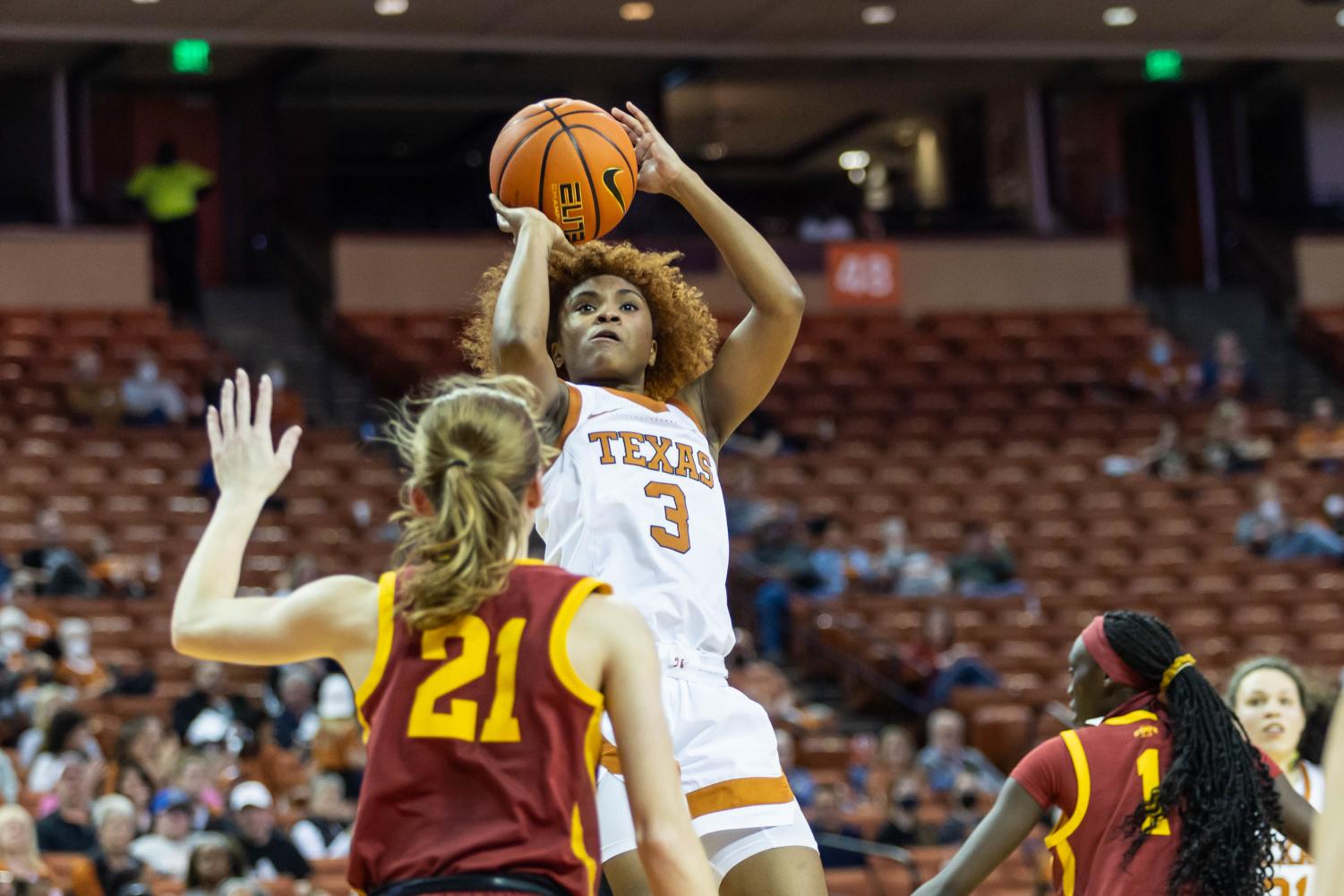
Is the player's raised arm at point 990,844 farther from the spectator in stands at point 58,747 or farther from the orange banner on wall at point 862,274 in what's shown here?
the orange banner on wall at point 862,274

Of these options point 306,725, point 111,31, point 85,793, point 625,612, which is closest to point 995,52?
point 111,31

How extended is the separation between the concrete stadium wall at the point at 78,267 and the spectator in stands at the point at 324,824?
8.81 m

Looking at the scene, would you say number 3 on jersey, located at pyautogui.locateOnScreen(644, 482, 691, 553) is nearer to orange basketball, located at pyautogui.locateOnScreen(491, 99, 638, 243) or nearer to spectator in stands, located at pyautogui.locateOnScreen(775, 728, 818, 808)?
orange basketball, located at pyautogui.locateOnScreen(491, 99, 638, 243)

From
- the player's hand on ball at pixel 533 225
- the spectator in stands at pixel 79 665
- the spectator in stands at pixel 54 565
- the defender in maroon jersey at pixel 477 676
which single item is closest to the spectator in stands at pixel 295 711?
the spectator in stands at pixel 79 665

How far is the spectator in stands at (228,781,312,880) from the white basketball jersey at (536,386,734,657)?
4506 millimetres

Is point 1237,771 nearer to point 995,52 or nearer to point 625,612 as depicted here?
point 625,612

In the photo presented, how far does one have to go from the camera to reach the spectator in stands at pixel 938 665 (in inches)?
451

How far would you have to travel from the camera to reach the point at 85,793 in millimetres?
7879

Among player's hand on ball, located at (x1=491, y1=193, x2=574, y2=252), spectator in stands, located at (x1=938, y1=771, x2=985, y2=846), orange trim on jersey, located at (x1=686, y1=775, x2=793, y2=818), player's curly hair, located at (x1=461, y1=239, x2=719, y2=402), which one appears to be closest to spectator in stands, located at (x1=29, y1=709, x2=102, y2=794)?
spectator in stands, located at (x1=938, y1=771, x2=985, y2=846)

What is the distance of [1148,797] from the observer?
371 centimetres

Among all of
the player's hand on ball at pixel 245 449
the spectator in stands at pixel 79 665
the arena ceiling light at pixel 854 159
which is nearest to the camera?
the player's hand on ball at pixel 245 449

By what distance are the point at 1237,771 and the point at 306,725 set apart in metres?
6.64

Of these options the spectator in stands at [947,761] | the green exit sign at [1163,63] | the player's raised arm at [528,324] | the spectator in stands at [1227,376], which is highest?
the green exit sign at [1163,63]

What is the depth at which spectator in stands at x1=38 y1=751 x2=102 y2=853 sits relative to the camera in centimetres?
779
